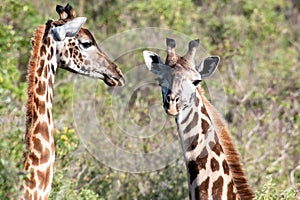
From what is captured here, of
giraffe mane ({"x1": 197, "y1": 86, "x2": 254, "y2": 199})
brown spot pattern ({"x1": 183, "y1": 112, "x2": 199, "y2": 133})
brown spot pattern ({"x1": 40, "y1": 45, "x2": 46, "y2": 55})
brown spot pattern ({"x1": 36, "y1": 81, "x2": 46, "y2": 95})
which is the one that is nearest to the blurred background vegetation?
brown spot pattern ({"x1": 36, "y1": 81, "x2": 46, "y2": 95})

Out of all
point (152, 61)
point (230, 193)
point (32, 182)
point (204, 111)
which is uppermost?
point (152, 61)

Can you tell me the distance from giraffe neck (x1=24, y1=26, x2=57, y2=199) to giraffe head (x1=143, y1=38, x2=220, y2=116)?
870mm

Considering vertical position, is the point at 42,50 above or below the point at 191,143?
above

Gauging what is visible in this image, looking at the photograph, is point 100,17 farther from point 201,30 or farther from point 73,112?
point 73,112

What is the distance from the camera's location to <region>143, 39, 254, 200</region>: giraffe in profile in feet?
23.6

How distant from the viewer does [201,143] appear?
23.9 feet

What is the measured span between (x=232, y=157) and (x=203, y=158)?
24cm

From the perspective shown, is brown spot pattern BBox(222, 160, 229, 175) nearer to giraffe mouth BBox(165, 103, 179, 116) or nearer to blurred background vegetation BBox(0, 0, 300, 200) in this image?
giraffe mouth BBox(165, 103, 179, 116)

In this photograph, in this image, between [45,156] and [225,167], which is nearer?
[45,156]

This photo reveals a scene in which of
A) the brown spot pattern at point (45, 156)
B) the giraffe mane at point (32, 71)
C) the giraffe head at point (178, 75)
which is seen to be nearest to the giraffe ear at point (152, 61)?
the giraffe head at point (178, 75)

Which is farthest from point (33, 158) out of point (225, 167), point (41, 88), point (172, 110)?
point (225, 167)

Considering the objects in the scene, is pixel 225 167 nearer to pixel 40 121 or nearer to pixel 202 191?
pixel 202 191

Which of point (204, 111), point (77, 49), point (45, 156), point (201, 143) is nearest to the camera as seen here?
point (45, 156)

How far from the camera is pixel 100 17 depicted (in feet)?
50.8
